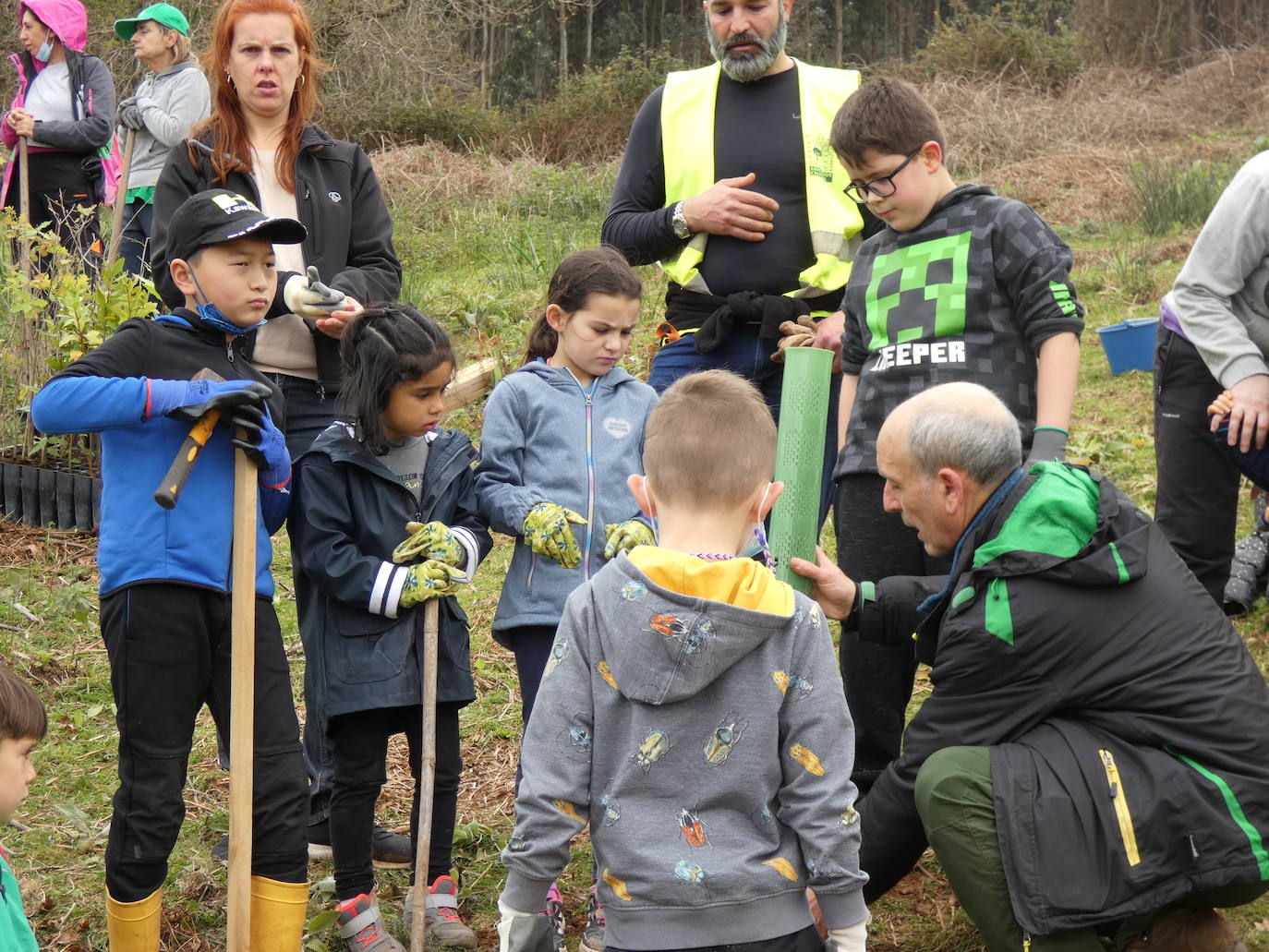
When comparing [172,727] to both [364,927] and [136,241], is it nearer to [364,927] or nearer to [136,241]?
[364,927]

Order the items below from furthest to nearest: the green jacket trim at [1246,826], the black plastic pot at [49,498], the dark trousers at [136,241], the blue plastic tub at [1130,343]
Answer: the blue plastic tub at [1130,343], the dark trousers at [136,241], the black plastic pot at [49,498], the green jacket trim at [1246,826]

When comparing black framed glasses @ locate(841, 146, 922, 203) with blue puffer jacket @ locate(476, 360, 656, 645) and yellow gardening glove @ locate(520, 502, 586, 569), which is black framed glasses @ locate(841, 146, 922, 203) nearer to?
blue puffer jacket @ locate(476, 360, 656, 645)

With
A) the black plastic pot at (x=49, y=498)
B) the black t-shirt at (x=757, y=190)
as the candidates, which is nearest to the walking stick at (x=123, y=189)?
the black plastic pot at (x=49, y=498)

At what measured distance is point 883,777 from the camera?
2805 mm

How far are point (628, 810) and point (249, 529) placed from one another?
105cm

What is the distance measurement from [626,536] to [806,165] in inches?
52.6

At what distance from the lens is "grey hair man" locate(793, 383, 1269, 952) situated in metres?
2.46

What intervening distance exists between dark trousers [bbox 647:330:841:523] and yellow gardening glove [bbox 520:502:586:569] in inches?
33.6

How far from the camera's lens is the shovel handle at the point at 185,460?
248 cm

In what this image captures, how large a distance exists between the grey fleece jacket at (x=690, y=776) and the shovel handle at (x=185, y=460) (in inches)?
34.7

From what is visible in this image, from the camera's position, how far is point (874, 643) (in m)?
3.26

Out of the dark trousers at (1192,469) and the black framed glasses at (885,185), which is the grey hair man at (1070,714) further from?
the dark trousers at (1192,469)

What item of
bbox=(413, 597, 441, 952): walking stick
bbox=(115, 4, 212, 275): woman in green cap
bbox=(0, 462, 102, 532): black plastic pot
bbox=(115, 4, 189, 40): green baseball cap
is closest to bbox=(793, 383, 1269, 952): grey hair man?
bbox=(413, 597, 441, 952): walking stick

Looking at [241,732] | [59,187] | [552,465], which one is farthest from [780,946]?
[59,187]
